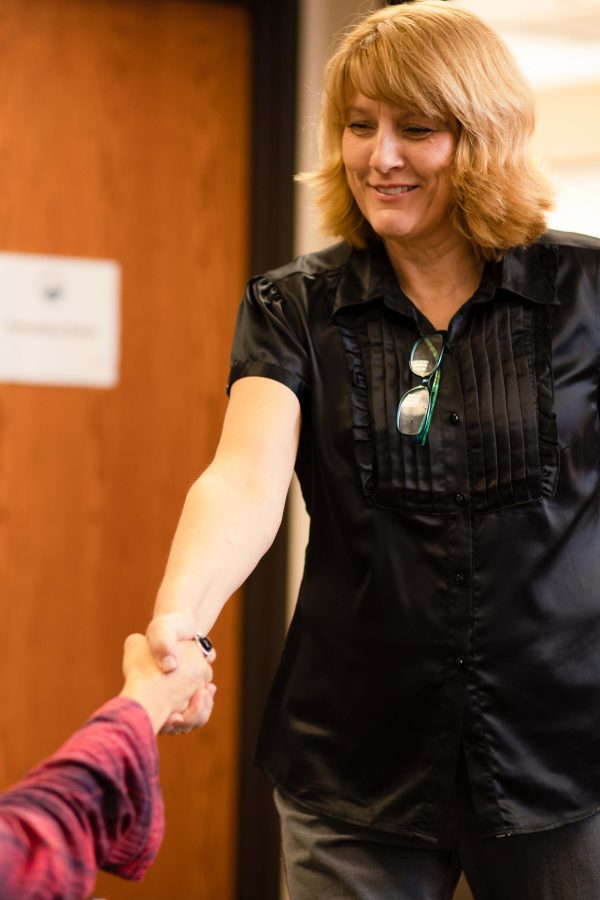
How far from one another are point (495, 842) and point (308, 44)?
1.87 metres

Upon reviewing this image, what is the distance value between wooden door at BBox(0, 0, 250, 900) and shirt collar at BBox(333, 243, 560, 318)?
4.20 ft

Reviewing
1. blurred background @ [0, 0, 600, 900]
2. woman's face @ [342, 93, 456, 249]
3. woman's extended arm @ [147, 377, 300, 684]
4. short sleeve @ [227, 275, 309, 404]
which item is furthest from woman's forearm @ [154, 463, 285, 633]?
blurred background @ [0, 0, 600, 900]

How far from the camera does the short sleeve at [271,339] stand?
1498 millimetres

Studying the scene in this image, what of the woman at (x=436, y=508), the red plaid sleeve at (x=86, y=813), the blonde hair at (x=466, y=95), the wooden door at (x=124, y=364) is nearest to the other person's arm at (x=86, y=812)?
the red plaid sleeve at (x=86, y=813)

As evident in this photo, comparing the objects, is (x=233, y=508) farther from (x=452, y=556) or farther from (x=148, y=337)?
(x=148, y=337)

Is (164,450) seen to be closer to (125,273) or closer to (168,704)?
(125,273)

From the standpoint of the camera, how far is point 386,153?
4.76 feet

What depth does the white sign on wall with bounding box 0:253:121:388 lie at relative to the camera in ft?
8.77

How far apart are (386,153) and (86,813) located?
32.8 inches

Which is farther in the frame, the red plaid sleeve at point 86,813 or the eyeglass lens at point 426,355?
the eyeglass lens at point 426,355

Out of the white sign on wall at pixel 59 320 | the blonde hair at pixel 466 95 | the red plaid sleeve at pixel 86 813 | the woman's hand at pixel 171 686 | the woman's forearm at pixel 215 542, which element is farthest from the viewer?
the white sign on wall at pixel 59 320

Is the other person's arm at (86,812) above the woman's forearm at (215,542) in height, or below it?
below

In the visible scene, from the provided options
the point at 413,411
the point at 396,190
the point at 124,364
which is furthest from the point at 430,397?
the point at 124,364

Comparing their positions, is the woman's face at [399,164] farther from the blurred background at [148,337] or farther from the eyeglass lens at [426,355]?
the blurred background at [148,337]
